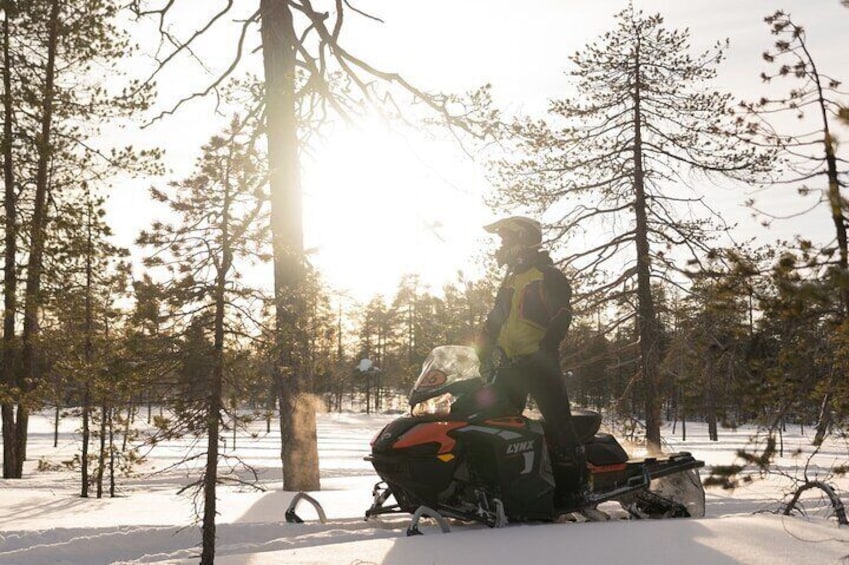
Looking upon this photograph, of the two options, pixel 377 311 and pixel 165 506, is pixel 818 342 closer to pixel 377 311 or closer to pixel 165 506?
pixel 165 506

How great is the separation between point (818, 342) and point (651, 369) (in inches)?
441

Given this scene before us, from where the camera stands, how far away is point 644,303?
16.4 meters

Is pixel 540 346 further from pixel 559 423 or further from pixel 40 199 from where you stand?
pixel 40 199

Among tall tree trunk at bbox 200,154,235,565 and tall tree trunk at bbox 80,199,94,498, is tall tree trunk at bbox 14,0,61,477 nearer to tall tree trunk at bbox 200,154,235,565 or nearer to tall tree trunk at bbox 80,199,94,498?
tall tree trunk at bbox 80,199,94,498

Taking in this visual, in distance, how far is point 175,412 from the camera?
5035mm

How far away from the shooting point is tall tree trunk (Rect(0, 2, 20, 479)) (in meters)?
15.3

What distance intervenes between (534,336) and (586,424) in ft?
2.83

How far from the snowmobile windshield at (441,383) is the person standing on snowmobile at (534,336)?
267 mm

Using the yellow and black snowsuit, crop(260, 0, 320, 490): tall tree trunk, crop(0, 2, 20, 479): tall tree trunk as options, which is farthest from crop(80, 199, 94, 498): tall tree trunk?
the yellow and black snowsuit

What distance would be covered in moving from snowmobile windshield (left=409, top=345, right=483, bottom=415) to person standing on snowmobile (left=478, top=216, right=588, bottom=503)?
0.27 meters

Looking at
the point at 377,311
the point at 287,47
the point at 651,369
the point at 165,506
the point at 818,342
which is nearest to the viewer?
the point at 818,342

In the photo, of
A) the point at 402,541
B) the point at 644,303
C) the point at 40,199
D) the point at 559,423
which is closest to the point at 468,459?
the point at 559,423

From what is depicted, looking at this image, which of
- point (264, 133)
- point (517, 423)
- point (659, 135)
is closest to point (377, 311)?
point (659, 135)

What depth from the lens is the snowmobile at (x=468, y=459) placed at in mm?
5457
